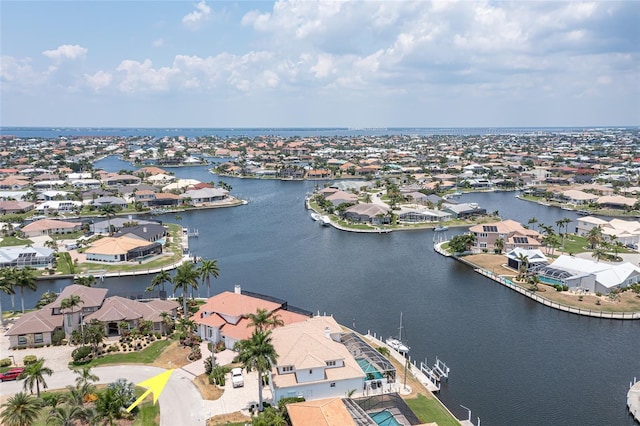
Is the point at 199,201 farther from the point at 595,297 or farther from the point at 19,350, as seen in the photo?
the point at 595,297

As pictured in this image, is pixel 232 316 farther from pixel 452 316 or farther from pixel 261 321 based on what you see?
pixel 452 316

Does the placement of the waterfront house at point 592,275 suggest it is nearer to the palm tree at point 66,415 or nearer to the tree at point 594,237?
the tree at point 594,237

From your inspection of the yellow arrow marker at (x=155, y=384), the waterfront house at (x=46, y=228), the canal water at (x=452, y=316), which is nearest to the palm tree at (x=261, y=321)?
the yellow arrow marker at (x=155, y=384)

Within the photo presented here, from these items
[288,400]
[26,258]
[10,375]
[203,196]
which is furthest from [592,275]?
[203,196]

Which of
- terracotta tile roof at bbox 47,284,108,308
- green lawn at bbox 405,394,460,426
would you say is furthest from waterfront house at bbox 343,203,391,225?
green lawn at bbox 405,394,460,426

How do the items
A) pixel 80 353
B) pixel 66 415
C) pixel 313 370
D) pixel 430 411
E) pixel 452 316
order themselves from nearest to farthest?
1. pixel 66 415
2. pixel 430 411
3. pixel 313 370
4. pixel 80 353
5. pixel 452 316
